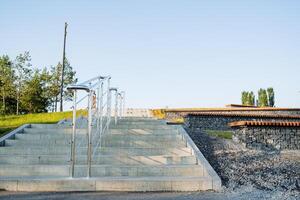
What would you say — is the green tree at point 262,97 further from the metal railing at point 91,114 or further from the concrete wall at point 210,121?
the metal railing at point 91,114

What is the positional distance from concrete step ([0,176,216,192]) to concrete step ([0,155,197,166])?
1.06 metres

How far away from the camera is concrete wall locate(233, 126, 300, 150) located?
343 inches

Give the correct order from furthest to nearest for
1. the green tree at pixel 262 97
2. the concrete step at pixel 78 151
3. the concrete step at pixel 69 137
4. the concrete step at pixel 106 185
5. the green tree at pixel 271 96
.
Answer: the green tree at pixel 271 96
the green tree at pixel 262 97
the concrete step at pixel 69 137
the concrete step at pixel 78 151
the concrete step at pixel 106 185

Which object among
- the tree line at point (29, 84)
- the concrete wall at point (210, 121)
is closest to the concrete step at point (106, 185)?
the concrete wall at point (210, 121)

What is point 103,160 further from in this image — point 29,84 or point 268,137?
point 29,84

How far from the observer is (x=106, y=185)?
15.9 feet

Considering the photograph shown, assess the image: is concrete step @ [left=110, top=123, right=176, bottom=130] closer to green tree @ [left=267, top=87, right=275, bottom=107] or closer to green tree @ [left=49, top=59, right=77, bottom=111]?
green tree @ [left=49, top=59, right=77, bottom=111]

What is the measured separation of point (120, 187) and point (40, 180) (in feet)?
3.81

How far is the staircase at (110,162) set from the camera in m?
4.83

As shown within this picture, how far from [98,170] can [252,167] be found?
2785mm

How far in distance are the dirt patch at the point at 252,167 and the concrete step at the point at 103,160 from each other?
2.33ft

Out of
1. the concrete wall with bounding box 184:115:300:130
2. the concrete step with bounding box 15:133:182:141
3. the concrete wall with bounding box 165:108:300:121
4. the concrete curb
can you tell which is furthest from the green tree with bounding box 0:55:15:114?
the concrete curb

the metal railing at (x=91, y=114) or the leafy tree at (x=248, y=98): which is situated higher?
the leafy tree at (x=248, y=98)

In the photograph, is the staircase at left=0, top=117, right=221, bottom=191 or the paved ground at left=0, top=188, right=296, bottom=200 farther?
the staircase at left=0, top=117, right=221, bottom=191
